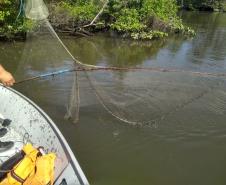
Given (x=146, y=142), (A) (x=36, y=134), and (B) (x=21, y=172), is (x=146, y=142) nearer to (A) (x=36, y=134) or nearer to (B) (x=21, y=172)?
(A) (x=36, y=134)

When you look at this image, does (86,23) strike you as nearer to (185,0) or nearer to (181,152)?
(181,152)

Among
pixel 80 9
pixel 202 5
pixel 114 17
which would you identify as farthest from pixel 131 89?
pixel 202 5

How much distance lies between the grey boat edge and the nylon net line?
137 cm

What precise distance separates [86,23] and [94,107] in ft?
34.9

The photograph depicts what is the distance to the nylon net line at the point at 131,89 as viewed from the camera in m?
9.05

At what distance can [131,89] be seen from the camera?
11102mm

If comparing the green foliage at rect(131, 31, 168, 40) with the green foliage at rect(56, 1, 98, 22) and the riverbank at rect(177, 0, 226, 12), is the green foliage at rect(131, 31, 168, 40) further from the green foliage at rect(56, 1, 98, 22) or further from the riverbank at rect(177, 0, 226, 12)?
the riverbank at rect(177, 0, 226, 12)

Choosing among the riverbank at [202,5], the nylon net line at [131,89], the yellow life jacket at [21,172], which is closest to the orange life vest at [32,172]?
the yellow life jacket at [21,172]

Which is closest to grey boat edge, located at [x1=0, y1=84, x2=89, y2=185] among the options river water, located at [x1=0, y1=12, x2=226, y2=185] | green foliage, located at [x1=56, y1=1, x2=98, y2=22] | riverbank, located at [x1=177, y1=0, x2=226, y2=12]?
river water, located at [x1=0, y1=12, x2=226, y2=185]

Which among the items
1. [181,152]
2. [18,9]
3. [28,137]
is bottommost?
[181,152]

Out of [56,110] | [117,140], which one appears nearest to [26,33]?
[56,110]

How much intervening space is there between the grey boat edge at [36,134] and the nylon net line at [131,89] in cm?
137

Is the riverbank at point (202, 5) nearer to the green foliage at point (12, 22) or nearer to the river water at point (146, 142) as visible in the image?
the green foliage at point (12, 22)

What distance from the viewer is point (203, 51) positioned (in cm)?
1800
